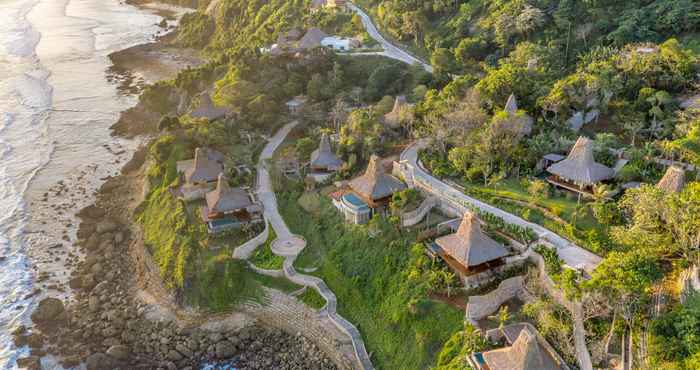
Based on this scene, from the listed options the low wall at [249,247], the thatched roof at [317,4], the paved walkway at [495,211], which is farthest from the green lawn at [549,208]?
the thatched roof at [317,4]

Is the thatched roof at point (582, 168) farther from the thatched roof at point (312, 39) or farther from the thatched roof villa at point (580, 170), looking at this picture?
the thatched roof at point (312, 39)

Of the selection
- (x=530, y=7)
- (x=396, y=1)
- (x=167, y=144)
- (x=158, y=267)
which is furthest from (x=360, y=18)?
(x=158, y=267)

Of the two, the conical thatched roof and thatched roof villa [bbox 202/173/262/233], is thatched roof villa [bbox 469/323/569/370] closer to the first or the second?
the conical thatched roof

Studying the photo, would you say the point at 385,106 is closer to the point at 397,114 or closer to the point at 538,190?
the point at 397,114

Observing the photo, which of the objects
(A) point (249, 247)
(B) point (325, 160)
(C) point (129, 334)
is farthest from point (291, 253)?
(C) point (129, 334)

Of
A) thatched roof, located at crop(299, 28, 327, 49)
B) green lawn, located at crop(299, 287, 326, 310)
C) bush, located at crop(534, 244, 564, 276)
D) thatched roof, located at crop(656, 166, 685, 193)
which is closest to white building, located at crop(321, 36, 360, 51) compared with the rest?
thatched roof, located at crop(299, 28, 327, 49)
